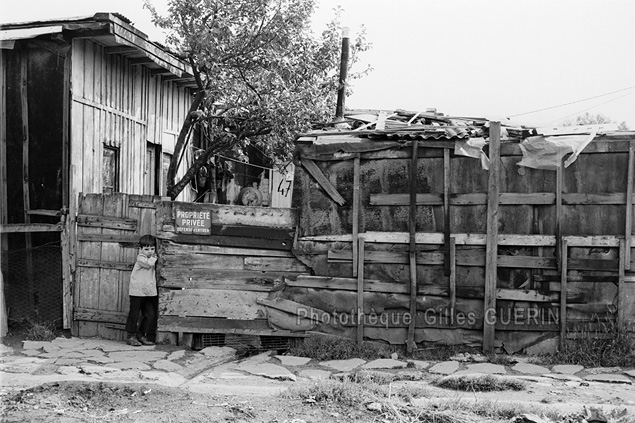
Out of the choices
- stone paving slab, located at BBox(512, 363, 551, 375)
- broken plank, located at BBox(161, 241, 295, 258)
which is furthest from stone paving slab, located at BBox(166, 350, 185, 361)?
stone paving slab, located at BBox(512, 363, 551, 375)

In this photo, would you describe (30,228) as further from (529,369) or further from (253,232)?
(529,369)

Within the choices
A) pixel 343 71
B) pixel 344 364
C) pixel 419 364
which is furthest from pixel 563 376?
pixel 343 71

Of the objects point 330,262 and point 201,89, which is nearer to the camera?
point 330,262

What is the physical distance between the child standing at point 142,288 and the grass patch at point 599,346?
17.3ft

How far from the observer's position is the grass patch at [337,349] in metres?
8.14

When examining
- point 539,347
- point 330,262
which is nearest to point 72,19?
point 330,262

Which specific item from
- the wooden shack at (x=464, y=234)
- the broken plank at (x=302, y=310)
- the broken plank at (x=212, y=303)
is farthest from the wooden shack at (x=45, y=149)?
the wooden shack at (x=464, y=234)

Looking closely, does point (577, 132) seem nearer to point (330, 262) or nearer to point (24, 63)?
Result: point (330, 262)

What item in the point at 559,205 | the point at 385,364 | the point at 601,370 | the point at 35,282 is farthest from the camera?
the point at 35,282

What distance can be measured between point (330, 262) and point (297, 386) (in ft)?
7.03

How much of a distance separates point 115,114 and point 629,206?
8.26 meters

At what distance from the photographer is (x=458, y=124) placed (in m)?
9.46

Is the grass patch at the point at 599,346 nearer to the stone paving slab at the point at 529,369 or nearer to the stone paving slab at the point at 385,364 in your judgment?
the stone paving slab at the point at 529,369

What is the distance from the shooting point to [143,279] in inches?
341
